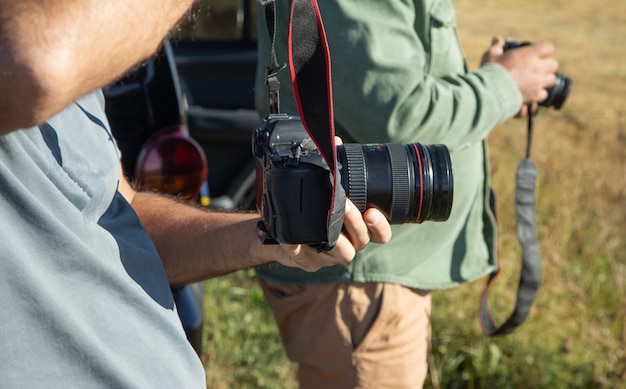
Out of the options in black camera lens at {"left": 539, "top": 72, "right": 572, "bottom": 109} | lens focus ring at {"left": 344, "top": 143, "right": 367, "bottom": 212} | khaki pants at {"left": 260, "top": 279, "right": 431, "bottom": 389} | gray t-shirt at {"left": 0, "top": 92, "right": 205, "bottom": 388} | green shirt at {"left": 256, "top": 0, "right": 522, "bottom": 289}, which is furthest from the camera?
black camera lens at {"left": 539, "top": 72, "right": 572, "bottom": 109}

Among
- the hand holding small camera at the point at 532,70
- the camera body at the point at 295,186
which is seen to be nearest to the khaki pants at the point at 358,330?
the hand holding small camera at the point at 532,70

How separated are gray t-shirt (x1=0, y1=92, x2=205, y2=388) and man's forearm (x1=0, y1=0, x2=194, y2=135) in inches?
Result: 7.3

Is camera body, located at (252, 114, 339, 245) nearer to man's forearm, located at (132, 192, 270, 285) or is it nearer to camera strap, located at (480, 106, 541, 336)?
man's forearm, located at (132, 192, 270, 285)

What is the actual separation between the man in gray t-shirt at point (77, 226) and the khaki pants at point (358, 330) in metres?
0.61

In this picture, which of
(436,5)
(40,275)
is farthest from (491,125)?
(40,275)

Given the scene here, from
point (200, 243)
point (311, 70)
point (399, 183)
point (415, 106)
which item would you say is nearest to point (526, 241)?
point (415, 106)

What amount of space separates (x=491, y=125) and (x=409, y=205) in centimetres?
57

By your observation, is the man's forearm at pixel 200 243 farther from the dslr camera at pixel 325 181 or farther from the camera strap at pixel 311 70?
the camera strap at pixel 311 70

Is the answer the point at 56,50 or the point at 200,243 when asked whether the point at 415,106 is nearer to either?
the point at 200,243

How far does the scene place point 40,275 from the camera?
3.58 ft

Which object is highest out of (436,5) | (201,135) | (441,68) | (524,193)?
(436,5)

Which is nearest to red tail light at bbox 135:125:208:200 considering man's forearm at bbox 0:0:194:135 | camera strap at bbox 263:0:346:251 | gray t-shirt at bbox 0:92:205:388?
gray t-shirt at bbox 0:92:205:388

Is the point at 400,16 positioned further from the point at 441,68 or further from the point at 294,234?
the point at 294,234

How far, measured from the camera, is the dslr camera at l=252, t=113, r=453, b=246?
4.33ft
